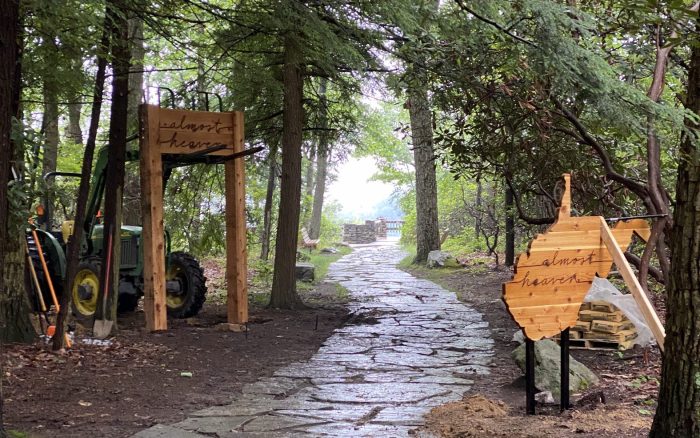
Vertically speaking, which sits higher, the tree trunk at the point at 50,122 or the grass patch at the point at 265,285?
the tree trunk at the point at 50,122

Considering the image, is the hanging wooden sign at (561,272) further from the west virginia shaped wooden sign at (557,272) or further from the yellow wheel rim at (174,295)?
the yellow wheel rim at (174,295)

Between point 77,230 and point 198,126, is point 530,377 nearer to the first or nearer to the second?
point 77,230

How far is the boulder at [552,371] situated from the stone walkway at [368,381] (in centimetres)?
61

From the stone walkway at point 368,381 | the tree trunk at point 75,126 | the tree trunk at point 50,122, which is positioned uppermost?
the tree trunk at point 75,126

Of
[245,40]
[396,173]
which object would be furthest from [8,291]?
[396,173]

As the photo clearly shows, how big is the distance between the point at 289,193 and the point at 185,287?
198cm

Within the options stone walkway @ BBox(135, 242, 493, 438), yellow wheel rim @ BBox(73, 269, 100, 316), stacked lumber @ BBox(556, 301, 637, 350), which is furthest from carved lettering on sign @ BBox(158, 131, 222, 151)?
stacked lumber @ BBox(556, 301, 637, 350)

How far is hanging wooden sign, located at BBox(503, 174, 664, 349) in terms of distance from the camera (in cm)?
424

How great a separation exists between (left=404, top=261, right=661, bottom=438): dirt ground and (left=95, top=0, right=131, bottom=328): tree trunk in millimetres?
3982

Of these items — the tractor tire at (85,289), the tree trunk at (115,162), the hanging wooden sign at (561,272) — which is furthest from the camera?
the tractor tire at (85,289)

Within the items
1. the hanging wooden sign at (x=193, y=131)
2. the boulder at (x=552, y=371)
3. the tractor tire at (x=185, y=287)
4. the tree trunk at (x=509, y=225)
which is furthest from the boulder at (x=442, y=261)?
the boulder at (x=552, y=371)

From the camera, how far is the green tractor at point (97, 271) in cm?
885

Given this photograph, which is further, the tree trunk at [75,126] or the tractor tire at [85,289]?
the tree trunk at [75,126]

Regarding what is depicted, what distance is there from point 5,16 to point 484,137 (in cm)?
605
